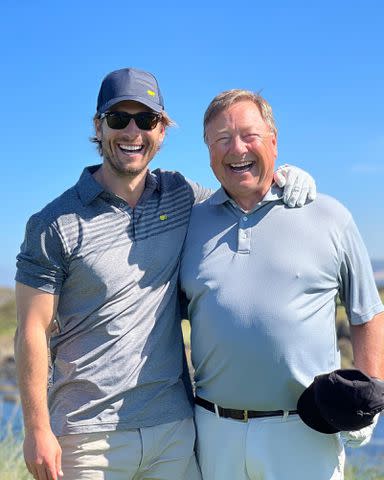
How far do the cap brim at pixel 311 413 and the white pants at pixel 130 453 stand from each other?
706 mm

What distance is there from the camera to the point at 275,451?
4094mm

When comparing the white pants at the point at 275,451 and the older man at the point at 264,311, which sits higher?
the older man at the point at 264,311

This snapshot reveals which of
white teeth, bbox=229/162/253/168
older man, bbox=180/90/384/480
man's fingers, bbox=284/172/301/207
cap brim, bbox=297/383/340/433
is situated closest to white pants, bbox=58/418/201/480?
older man, bbox=180/90/384/480

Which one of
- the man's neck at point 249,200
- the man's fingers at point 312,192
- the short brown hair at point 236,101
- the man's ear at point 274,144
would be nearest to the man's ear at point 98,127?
the short brown hair at point 236,101

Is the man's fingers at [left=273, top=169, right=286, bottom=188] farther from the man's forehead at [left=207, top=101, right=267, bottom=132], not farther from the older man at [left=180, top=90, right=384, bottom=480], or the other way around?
the man's forehead at [left=207, top=101, right=267, bottom=132]

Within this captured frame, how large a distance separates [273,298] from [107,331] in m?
0.92

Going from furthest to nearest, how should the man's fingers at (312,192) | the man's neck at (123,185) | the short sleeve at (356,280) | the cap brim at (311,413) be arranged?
the man's neck at (123,185)
the man's fingers at (312,192)
the short sleeve at (356,280)
the cap brim at (311,413)

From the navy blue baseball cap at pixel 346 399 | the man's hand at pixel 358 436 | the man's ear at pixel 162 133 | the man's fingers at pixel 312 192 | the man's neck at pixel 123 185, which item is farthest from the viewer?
the man's ear at pixel 162 133

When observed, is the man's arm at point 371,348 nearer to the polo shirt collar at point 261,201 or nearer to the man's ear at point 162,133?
the polo shirt collar at point 261,201

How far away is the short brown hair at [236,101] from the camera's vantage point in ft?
14.7

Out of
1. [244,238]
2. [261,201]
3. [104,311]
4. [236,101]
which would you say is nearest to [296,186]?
[261,201]

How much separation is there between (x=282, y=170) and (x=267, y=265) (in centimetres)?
71

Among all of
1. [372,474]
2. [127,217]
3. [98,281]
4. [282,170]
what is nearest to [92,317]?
[98,281]

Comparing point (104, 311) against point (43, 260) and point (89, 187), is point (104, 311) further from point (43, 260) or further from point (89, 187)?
point (89, 187)
